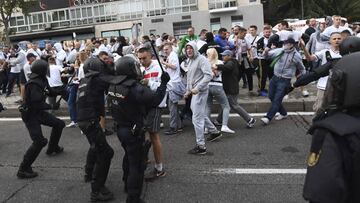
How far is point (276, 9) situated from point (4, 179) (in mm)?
48889

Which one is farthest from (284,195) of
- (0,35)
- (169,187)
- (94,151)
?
(0,35)

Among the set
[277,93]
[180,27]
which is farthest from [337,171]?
[180,27]

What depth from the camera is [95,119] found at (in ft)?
16.3

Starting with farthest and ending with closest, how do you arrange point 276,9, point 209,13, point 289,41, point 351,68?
1. point 276,9
2. point 209,13
3. point 289,41
4. point 351,68

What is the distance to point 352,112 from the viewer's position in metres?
2.12

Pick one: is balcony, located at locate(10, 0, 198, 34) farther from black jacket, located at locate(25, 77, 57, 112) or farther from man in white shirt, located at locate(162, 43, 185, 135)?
black jacket, located at locate(25, 77, 57, 112)

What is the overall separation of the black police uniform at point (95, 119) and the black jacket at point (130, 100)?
1.76ft

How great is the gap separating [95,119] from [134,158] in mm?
859

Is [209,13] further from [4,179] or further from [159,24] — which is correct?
[4,179]

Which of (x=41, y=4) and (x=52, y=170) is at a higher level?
(x=41, y=4)

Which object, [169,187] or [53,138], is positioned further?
[53,138]

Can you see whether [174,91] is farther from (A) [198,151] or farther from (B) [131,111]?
(B) [131,111]

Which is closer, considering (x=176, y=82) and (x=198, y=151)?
(x=198, y=151)

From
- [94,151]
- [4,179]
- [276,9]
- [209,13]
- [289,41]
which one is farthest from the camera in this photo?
[276,9]
